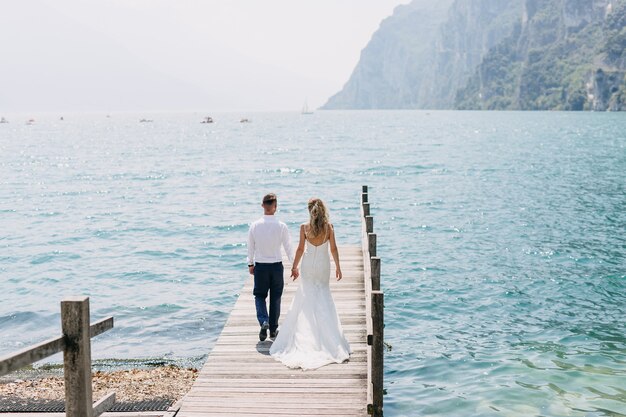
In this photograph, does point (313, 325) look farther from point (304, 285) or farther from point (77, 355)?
point (77, 355)

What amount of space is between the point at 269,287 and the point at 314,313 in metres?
0.99

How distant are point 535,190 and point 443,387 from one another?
3606cm

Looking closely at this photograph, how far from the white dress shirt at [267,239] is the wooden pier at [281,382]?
1.50 m

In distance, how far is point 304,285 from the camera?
11.6m

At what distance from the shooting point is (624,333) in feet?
56.4

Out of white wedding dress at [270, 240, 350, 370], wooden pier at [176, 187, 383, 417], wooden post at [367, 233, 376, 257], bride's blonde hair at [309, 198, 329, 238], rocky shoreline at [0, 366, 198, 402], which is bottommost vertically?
rocky shoreline at [0, 366, 198, 402]

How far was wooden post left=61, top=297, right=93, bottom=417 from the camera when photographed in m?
6.95

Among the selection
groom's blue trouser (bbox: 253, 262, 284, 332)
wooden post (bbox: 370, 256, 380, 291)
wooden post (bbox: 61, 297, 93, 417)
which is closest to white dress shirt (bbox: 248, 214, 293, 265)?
groom's blue trouser (bbox: 253, 262, 284, 332)

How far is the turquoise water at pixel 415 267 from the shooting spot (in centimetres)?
1491

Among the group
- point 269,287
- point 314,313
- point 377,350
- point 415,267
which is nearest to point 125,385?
point 269,287

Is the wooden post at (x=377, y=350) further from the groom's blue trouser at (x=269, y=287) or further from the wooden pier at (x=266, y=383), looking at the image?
the groom's blue trouser at (x=269, y=287)

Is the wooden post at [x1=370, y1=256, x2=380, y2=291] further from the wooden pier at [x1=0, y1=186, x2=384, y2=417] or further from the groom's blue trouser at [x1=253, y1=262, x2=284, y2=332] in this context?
the groom's blue trouser at [x1=253, y1=262, x2=284, y2=332]

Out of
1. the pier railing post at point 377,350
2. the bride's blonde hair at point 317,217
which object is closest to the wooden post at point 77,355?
the pier railing post at point 377,350

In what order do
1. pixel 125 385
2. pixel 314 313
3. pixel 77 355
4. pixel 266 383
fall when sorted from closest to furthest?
pixel 77 355 → pixel 266 383 → pixel 314 313 → pixel 125 385
